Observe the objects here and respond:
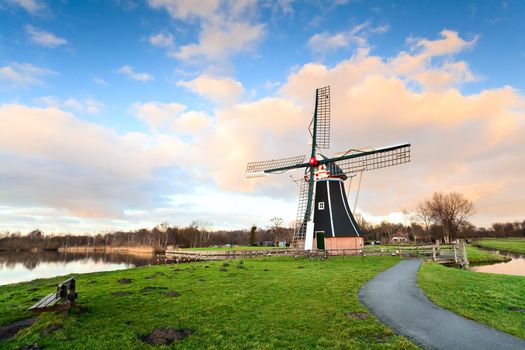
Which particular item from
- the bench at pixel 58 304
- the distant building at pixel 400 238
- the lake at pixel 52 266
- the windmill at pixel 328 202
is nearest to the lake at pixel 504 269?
the windmill at pixel 328 202

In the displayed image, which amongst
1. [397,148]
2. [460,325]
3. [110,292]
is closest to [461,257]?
Result: [397,148]

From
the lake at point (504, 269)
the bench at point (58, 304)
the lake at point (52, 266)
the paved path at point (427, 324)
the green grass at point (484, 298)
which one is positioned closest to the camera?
the paved path at point (427, 324)

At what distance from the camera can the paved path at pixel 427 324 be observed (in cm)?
702

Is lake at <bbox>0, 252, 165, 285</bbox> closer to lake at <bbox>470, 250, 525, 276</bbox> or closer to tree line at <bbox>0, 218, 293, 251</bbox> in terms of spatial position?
tree line at <bbox>0, 218, 293, 251</bbox>

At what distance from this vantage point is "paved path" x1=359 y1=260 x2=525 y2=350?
702 cm

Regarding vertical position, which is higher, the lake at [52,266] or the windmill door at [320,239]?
the windmill door at [320,239]

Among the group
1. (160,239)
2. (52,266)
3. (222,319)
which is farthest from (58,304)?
(160,239)

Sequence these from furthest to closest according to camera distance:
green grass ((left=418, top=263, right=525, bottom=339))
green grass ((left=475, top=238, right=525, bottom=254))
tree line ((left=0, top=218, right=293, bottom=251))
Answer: tree line ((left=0, top=218, right=293, bottom=251)), green grass ((left=475, top=238, right=525, bottom=254)), green grass ((left=418, top=263, right=525, bottom=339))

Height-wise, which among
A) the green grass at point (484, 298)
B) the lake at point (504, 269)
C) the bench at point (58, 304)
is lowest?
the lake at point (504, 269)

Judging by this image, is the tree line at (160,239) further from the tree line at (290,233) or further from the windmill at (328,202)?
the windmill at (328,202)

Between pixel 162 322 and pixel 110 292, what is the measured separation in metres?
5.94

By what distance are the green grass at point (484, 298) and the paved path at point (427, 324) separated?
18.0 inches

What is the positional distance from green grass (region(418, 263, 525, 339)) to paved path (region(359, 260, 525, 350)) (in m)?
0.46

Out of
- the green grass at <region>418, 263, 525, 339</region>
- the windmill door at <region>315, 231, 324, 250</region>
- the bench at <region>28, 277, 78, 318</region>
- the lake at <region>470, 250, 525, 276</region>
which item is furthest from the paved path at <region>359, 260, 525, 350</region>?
the lake at <region>470, 250, 525, 276</region>
